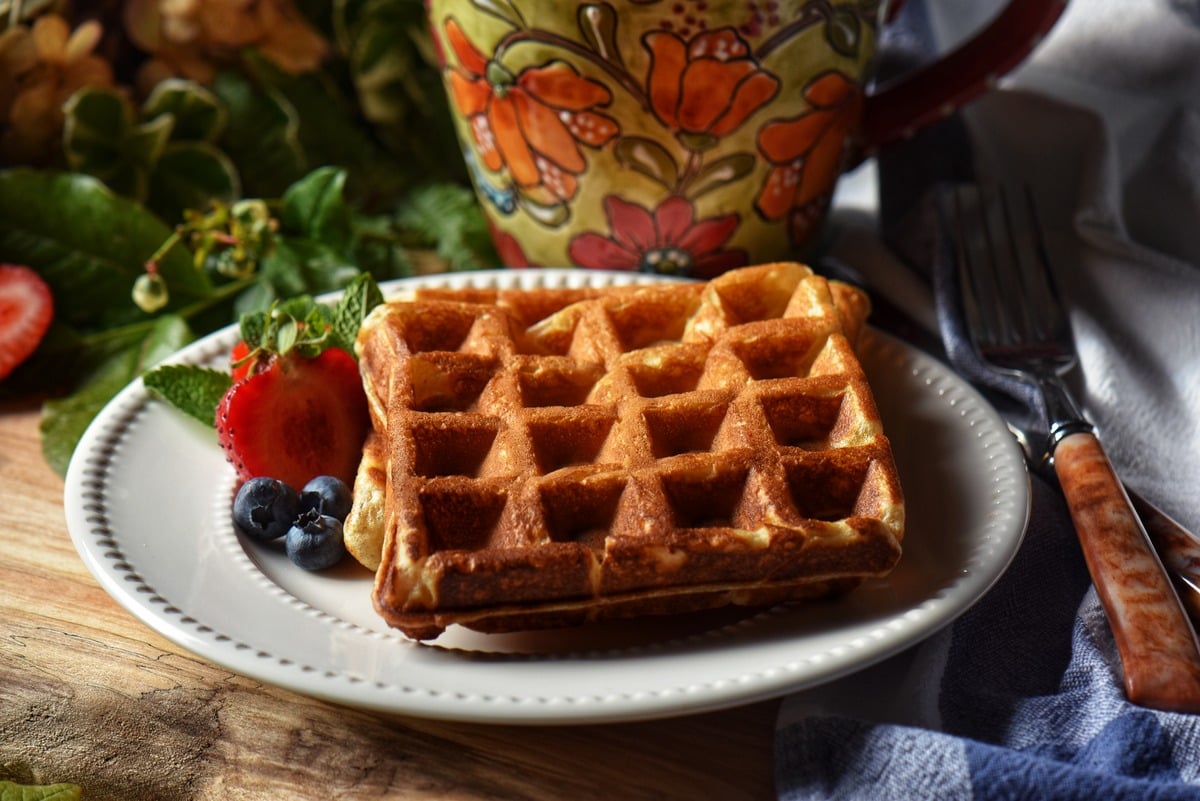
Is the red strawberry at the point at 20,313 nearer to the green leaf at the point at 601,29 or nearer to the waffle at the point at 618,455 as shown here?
the waffle at the point at 618,455

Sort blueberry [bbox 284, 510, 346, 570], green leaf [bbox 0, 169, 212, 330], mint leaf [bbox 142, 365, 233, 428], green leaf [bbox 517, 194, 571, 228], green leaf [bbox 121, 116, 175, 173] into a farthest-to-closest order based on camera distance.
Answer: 1. green leaf [bbox 121, 116, 175, 173]
2. green leaf [bbox 0, 169, 212, 330]
3. green leaf [bbox 517, 194, 571, 228]
4. mint leaf [bbox 142, 365, 233, 428]
5. blueberry [bbox 284, 510, 346, 570]

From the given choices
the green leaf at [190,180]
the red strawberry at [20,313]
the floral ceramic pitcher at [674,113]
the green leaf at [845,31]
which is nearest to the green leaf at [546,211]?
the floral ceramic pitcher at [674,113]

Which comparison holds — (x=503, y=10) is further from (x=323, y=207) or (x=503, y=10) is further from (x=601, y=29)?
(x=323, y=207)

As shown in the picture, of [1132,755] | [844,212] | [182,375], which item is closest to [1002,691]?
[1132,755]

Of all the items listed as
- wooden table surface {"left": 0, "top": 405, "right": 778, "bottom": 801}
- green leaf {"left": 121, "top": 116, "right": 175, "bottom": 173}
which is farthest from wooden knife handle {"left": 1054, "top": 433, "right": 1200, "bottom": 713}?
green leaf {"left": 121, "top": 116, "right": 175, "bottom": 173}

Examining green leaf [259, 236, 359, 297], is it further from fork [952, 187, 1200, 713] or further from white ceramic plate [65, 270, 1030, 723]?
fork [952, 187, 1200, 713]

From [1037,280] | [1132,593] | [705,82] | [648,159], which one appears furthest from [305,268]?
[1132,593]

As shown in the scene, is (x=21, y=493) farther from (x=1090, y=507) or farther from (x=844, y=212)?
(x=844, y=212)
